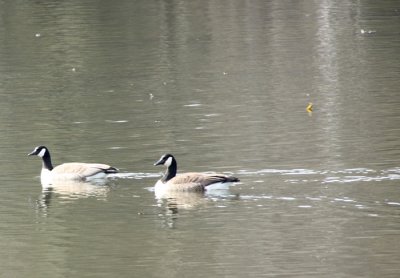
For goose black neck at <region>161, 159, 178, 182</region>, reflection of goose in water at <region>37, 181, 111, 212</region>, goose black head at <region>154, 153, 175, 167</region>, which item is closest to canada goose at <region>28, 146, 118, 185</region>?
reflection of goose in water at <region>37, 181, 111, 212</region>

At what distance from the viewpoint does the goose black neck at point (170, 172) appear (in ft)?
63.8

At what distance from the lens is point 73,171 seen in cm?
2067

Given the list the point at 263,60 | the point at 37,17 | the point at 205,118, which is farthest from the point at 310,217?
the point at 37,17

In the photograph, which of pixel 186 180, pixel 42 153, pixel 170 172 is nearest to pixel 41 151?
pixel 42 153

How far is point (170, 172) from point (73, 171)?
1886 millimetres

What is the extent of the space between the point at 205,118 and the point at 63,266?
11.1 m

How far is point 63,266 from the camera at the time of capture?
15.0 metres

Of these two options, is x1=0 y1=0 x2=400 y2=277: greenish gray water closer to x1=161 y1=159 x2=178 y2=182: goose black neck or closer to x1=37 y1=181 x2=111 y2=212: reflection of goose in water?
x1=37 y1=181 x2=111 y2=212: reflection of goose in water

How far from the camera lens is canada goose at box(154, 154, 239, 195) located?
61.9 feet

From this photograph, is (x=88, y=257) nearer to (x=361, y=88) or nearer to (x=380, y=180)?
(x=380, y=180)

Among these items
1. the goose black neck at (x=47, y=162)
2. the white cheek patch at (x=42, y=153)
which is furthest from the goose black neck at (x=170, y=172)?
the white cheek patch at (x=42, y=153)

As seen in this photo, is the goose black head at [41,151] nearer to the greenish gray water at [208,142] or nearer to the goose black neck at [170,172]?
the greenish gray water at [208,142]

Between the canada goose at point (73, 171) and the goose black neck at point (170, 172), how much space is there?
100 cm

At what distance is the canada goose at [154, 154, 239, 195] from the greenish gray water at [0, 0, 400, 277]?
0.21m
